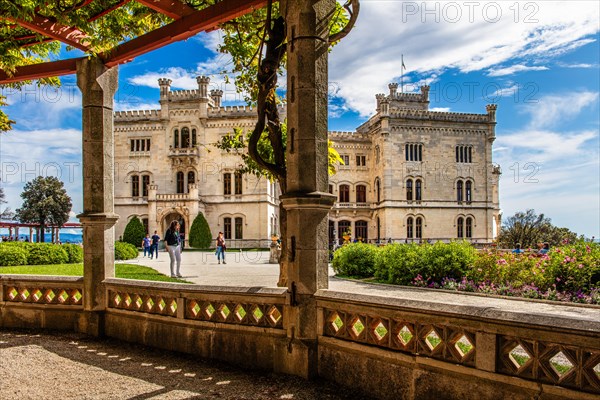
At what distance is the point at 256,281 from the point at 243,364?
35.6 ft

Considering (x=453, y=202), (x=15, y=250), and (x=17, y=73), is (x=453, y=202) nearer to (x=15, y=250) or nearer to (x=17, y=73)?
(x=15, y=250)

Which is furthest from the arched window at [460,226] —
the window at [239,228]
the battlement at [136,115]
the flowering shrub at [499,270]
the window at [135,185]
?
the flowering shrub at [499,270]

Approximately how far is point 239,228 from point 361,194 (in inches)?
579

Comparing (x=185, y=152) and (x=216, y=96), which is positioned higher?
(x=216, y=96)

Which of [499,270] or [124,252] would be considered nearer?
[499,270]

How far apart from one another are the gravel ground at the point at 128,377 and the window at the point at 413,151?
43.2 m

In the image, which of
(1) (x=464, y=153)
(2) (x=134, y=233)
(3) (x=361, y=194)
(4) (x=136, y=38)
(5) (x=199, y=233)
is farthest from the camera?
(3) (x=361, y=194)

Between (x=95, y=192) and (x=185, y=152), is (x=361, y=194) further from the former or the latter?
(x=95, y=192)

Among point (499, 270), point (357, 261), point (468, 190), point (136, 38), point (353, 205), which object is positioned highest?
point (136, 38)

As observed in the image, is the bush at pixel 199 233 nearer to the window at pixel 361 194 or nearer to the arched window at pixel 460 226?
the window at pixel 361 194

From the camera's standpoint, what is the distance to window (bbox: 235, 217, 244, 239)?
43562mm

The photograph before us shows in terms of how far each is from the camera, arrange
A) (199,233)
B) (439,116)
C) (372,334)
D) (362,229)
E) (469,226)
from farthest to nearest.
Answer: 1. (362,229)
2. (469,226)
3. (439,116)
4. (199,233)
5. (372,334)

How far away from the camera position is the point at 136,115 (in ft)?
145


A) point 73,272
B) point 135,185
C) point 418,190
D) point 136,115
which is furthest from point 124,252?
point 418,190
